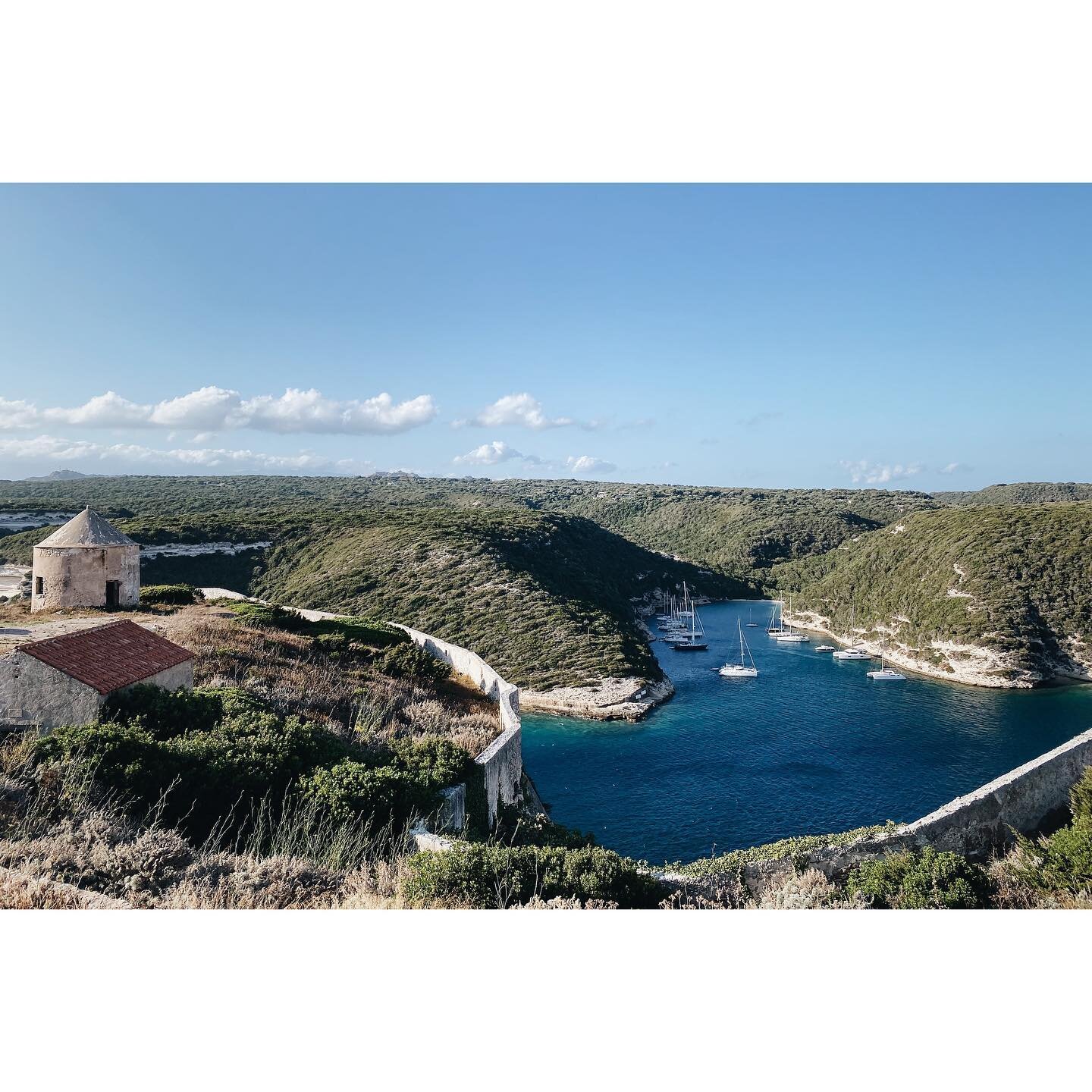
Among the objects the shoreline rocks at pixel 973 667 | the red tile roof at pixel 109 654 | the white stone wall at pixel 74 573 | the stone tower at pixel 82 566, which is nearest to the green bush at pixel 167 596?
the stone tower at pixel 82 566

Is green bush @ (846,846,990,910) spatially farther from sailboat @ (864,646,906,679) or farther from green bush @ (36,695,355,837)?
sailboat @ (864,646,906,679)

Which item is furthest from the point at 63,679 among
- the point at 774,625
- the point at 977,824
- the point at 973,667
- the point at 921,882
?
the point at 774,625

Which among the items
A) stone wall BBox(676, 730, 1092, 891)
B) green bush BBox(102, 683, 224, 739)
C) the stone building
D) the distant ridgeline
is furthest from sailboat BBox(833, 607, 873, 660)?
the stone building

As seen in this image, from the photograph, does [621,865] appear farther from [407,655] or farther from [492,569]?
[492,569]

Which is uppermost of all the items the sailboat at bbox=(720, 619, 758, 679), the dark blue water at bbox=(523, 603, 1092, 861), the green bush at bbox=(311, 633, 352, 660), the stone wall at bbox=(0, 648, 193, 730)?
the stone wall at bbox=(0, 648, 193, 730)

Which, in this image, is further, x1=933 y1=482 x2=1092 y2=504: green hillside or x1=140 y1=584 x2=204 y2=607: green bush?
x1=933 y1=482 x2=1092 y2=504: green hillside

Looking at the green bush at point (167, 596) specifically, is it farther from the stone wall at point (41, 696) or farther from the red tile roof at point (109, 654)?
the stone wall at point (41, 696)
